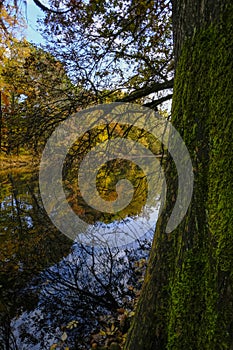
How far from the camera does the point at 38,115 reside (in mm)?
4047

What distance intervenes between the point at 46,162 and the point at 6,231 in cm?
352

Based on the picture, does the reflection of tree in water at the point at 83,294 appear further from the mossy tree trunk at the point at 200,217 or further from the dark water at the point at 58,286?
the mossy tree trunk at the point at 200,217

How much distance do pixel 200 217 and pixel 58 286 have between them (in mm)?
4206

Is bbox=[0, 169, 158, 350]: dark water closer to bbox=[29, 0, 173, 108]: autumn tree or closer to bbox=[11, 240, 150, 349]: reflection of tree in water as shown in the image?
bbox=[11, 240, 150, 349]: reflection of tree in water

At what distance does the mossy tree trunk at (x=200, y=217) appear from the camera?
1138 mm

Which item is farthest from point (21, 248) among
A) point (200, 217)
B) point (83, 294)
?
point (200, 217)

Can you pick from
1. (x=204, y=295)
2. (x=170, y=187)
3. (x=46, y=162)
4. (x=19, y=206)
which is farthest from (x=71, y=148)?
(x=19, y=206)

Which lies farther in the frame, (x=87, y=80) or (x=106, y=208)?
(x=106, y=208)

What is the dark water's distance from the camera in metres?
3.70

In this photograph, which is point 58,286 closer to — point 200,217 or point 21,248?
point 21,248

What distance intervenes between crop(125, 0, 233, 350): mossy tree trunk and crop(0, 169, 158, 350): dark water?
2452 mm

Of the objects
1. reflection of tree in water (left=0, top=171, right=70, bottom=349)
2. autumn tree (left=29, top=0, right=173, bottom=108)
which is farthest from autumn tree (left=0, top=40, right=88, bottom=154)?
reflection of tree in water (left=0, top=171, right=70, bottom=349)

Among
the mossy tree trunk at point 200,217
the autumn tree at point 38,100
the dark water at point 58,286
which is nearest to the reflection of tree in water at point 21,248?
the dark water at point 58,286

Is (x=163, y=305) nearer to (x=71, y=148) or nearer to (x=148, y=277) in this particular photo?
(x=148, y=277)
